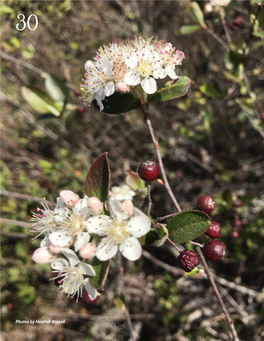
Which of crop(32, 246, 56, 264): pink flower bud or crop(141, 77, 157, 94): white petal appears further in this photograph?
crop(141, 77, 157, 94): white petal

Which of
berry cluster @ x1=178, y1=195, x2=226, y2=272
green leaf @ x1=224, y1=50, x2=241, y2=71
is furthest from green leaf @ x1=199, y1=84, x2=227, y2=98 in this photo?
berry cluster @ x1=178, y1=195, x2=226, y2=272

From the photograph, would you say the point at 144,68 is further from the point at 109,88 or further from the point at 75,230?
A: the point at 75,230

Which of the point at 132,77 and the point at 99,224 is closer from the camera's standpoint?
the point at 99,224

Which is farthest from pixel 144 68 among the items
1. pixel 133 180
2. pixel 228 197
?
pixel 228 197

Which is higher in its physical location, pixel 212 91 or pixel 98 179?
pixel 212 91

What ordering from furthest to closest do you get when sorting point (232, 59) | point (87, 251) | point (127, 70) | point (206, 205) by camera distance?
point (232, 59)
point (127, 70)
point (206, 205)
point (87, 251)

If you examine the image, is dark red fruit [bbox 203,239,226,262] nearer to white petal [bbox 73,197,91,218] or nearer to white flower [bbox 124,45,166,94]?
white petal [bbox 73,197,91,218]
